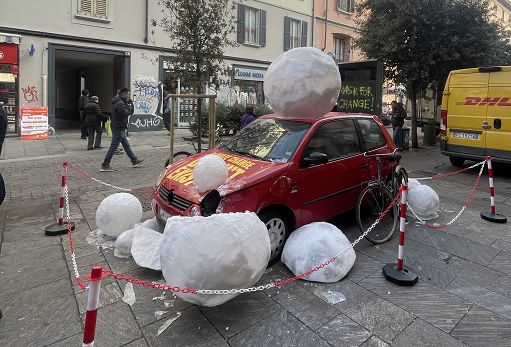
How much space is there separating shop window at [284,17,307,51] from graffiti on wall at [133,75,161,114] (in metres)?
8.31

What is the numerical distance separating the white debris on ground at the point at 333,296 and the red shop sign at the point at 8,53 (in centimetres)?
1477

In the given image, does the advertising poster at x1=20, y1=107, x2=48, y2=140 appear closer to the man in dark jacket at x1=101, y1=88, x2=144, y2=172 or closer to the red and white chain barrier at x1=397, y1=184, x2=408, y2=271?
the man in dark jacket at x1=101, y1=88, x2=144, y2=172

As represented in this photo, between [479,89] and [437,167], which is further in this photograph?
[437,167]

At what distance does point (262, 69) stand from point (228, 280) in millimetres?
19788

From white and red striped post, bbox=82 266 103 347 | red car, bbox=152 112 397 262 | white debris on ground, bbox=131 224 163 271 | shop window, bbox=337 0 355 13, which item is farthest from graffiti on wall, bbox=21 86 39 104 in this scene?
shop window, bbox=337 0 355 13

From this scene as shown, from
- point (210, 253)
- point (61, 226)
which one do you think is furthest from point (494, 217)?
point (61, 226)

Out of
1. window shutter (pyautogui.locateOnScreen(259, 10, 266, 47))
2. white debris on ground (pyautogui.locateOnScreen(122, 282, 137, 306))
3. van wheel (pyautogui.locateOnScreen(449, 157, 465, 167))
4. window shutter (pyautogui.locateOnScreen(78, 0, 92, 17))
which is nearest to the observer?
white debris on ground (pyautogui.locateOnScreen(122, 282, 137, 306))

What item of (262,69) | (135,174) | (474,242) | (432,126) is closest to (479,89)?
(474,242)

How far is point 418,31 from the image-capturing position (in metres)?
12.7

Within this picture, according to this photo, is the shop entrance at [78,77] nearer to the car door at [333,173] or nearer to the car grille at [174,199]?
the car grille at [174,199]

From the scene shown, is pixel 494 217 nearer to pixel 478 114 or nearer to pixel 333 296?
pixel 333 296

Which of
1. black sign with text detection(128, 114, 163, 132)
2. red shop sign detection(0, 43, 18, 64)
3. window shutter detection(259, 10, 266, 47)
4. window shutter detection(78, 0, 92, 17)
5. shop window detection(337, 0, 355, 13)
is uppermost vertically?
shop window detection(337, 0, 355, 13)

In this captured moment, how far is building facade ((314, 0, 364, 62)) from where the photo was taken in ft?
79.3

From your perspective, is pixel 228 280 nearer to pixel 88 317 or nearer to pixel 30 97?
pixel 88 317
